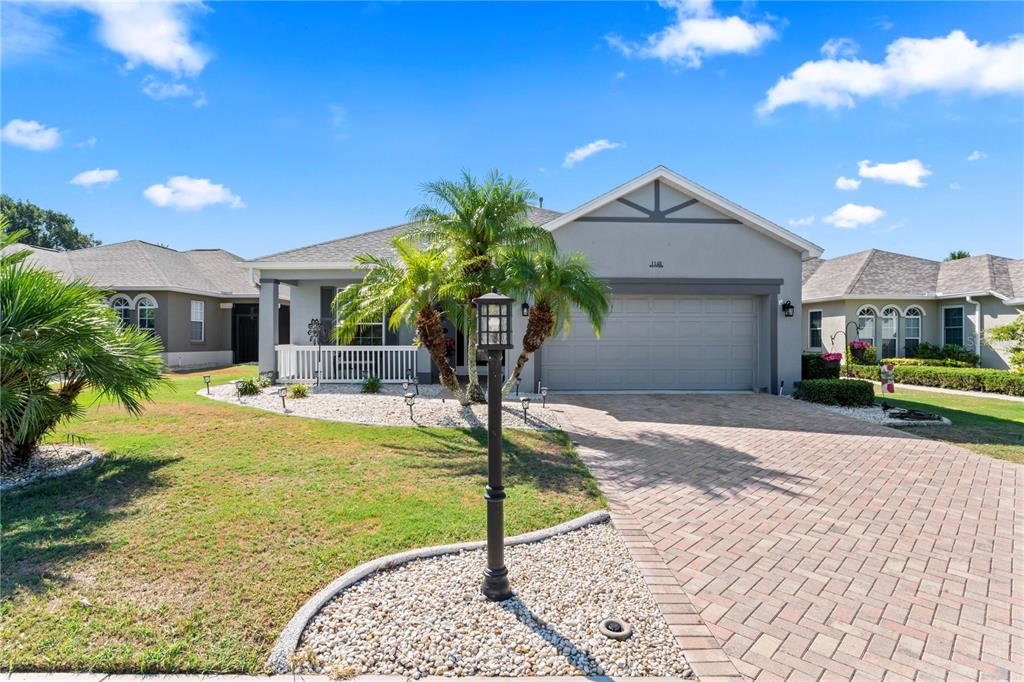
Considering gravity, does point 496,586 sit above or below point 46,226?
below

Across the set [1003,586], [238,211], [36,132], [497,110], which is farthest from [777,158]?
[238,211]

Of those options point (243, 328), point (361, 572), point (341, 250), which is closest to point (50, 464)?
point (361, 572)

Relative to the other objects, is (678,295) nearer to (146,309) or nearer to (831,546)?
(831,546)

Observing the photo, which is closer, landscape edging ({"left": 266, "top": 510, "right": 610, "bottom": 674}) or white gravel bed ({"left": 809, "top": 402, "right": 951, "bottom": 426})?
landscape edging ({"left": 266, "top": 510, "right": 610, "bottom": 674})

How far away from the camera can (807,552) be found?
4340mm

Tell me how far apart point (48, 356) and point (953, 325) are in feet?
90.6

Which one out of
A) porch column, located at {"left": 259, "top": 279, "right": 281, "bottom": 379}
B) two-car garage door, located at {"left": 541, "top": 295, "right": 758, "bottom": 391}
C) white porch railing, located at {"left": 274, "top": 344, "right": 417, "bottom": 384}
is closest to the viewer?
two-car garage door, located at {"left": 541, "top": 295, "right": 758, "bottom": 391}

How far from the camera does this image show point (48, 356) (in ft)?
18.8

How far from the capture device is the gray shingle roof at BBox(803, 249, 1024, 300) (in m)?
18.6

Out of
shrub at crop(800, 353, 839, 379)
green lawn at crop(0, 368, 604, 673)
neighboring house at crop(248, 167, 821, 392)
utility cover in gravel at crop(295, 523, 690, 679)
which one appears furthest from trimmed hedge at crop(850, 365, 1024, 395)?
utility cover in gravel at crop(295, 523, 690, 679)

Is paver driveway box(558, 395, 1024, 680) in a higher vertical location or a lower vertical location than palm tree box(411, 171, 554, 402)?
lower

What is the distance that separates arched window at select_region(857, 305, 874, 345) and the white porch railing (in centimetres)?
1849

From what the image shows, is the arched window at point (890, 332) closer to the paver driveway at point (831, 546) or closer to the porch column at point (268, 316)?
the paver driveway at point (831, 546)

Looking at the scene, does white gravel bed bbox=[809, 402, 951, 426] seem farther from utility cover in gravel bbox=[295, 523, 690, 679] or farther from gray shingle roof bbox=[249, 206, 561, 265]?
gray shingle roof bbox=[249, 206, 561, 265]
